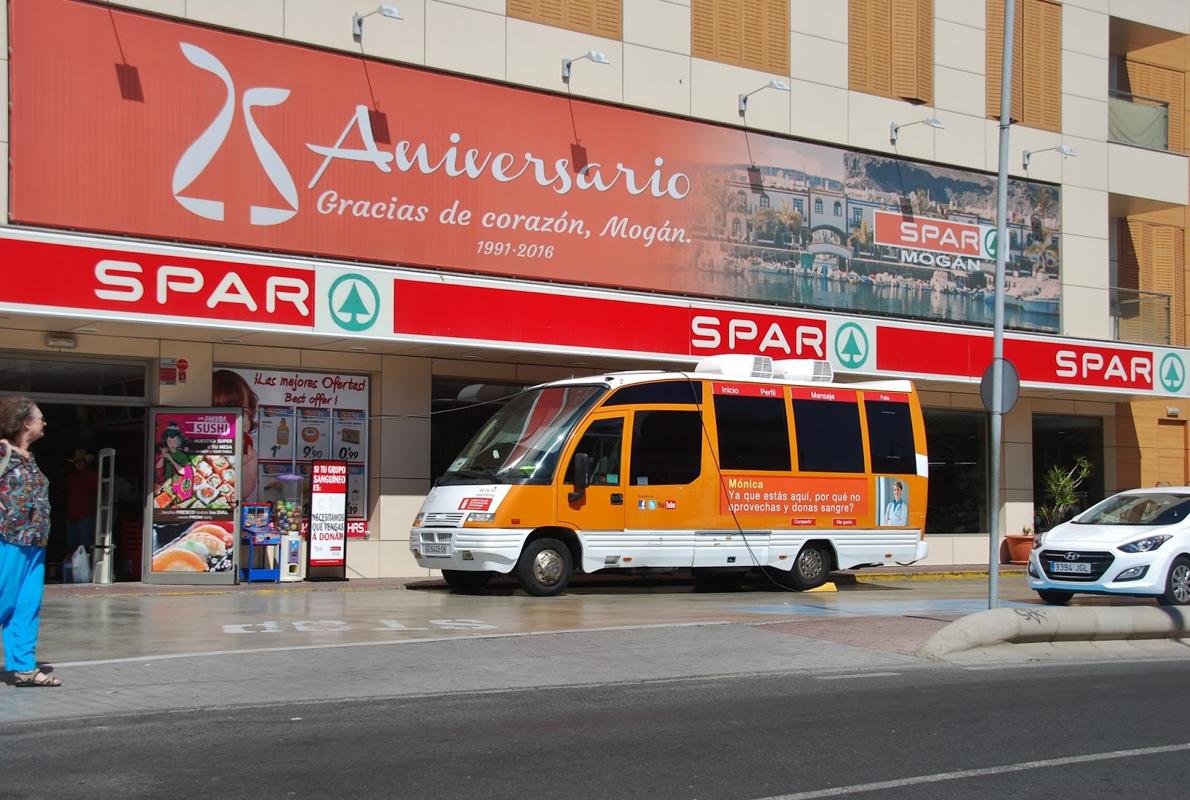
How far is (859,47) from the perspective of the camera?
2631 centimetres

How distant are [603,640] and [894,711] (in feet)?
12.6

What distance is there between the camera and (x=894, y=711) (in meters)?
9.27

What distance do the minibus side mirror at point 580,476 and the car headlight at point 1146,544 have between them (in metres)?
6.71

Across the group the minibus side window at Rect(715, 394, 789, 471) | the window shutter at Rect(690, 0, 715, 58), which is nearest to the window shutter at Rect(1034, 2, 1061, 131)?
the window shutter at Rect(690, 0, 715, 58)

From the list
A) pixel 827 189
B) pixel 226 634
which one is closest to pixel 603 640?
pixel 226 634

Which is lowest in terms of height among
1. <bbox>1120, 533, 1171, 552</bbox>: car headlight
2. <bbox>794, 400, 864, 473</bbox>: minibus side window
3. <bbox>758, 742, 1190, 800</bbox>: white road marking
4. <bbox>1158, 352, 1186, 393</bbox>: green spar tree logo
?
<bbox>758, 742, 1190, 800</bbox>: white road marking

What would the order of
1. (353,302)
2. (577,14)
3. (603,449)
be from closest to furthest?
(603,449), (353,302), (577,14)

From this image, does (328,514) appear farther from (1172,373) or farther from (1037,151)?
(1172,373)

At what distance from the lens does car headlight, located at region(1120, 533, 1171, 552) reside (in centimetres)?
1656

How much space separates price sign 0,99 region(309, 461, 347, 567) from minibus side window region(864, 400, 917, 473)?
7.87m

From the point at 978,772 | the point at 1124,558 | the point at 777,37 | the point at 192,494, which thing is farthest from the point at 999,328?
the point at 777,37

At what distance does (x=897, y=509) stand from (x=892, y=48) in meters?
10.8

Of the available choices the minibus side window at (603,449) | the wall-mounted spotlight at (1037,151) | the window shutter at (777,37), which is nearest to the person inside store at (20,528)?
the minibus side window at (603,449)

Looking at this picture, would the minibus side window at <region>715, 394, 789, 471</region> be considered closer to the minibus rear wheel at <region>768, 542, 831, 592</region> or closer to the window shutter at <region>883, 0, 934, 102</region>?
the minibus rear wheel at <region>768, 542, 831, 592</region>
